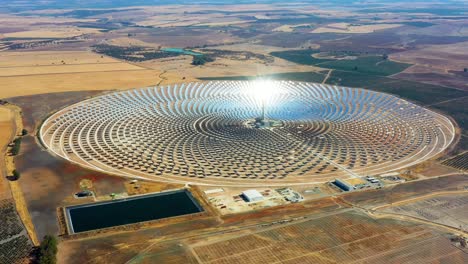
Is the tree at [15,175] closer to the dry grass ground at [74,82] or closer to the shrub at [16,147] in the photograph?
the shrub at [16,147]

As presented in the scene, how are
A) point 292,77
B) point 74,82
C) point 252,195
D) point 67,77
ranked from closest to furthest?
point 252,195, point 74,82, point 67,77, point 292,77

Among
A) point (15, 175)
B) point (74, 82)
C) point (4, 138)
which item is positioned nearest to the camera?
point (15, 175)

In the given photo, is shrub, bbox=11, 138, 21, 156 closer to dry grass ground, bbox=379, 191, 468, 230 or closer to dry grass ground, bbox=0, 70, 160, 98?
dry grass ground, bbox=0, 70, 160, 98

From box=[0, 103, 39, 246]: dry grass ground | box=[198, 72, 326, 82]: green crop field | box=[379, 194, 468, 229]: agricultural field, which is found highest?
box=[198, 72, 326, 82]: green crop field

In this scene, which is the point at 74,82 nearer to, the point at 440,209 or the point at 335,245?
the point at 335,245

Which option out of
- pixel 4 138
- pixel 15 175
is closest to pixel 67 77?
pixel 4 138

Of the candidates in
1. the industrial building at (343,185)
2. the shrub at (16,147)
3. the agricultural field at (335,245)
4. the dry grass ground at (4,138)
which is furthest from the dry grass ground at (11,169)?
the industrial building at (343,185)

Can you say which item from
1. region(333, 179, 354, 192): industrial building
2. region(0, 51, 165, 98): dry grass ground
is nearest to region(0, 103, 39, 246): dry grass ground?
region(0, 51, 165, 98): dry grass ground
